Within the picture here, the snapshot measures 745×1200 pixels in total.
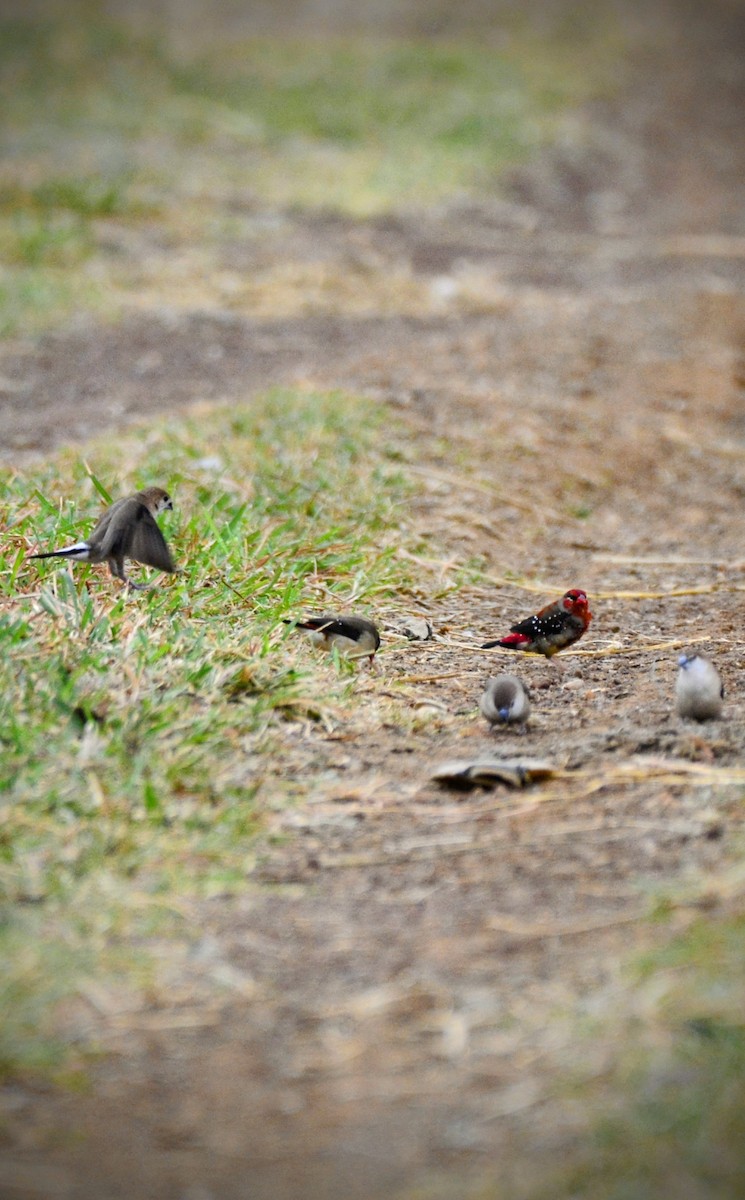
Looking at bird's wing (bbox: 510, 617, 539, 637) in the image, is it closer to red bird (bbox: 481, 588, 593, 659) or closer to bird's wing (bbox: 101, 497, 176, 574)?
red bird (bbox: 481, 588, 593, 659)

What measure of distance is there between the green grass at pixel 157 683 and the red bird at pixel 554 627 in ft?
1.84

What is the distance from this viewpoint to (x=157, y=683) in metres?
3.47

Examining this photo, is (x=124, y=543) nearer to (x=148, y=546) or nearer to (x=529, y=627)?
(x=148, y=546)

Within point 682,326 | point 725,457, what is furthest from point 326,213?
point 725,457

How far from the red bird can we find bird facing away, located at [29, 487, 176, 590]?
1.10 m

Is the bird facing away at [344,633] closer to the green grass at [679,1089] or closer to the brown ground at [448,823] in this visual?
the brown ground at [448,823]

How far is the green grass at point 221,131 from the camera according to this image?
8.91 m

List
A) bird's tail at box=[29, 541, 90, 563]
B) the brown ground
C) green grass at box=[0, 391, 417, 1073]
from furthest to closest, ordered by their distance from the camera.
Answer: bird's tail at box=[29, 541, 90, 563] → green grass at box=[0, 391, 417, 1073] → the brown ground

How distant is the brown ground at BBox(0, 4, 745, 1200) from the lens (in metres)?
2.15

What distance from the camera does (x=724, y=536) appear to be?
5.61m

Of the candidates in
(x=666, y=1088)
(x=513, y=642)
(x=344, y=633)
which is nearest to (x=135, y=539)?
(x=344, y=633)

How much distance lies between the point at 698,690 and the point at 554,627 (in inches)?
28.7

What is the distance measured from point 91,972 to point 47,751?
760mm

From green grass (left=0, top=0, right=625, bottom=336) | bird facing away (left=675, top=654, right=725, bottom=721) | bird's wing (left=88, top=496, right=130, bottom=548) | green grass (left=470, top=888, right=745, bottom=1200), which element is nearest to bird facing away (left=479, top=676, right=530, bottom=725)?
bird facing away (left=675, top=654, right=725, bottom=721)
